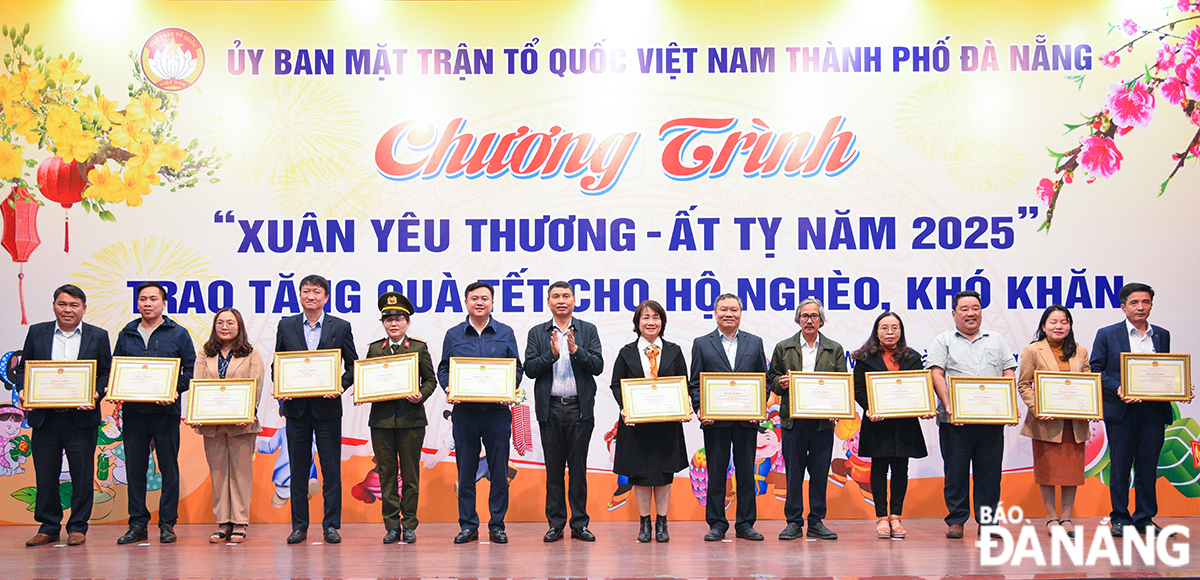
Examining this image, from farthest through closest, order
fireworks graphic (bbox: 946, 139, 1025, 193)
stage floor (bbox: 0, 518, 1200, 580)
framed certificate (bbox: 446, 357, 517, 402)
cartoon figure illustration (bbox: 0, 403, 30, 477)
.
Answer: fireworks graphic (bbox: 946, 139, 1025, 193)
cartoon figure illustration (bbox: 0, 403, 30, 477)
framed certificate (bbox: 446, 357, 517, 402)
stage floor (bbox: 0, 518, 1200, 580)

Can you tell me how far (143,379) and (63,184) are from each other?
1977 millimetres

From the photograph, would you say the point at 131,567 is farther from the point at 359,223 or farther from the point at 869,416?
the point at 869,416

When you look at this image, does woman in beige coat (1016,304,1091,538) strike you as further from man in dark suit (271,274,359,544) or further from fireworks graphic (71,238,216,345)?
fireworks graphic (71,238,216,345)

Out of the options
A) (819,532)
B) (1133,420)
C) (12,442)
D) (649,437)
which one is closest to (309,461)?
(649,437)

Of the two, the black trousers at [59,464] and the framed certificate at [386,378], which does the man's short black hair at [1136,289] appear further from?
the black trousers at [59,464]

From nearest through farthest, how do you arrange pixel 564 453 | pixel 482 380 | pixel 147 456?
pixel 482 380 < pixel 564 453 < pixel 147 456

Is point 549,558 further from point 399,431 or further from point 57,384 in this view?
point 57,384

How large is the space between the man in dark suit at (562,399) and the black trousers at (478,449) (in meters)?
0.24

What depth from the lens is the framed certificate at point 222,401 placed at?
17.4ft

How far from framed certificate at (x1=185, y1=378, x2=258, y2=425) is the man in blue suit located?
495 centimetres

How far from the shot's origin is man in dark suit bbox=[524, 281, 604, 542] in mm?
5379

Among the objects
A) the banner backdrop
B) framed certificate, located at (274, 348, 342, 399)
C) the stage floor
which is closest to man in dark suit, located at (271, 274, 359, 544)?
framed certificate, located at (274, 348, 342, 399)

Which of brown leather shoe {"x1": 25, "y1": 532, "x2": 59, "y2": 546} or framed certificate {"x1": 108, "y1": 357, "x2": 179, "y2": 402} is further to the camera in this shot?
brown leather shoe {"x1": 25, "y1": 532, "x2": 59, "y2": 546}

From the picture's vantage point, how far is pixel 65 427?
5441 millimetres
